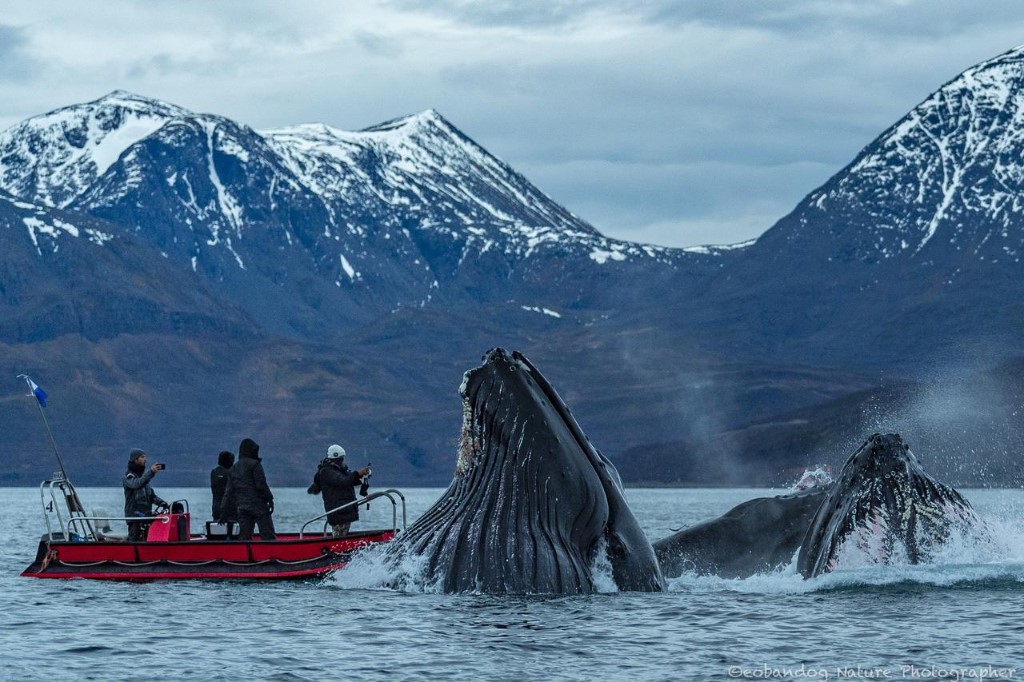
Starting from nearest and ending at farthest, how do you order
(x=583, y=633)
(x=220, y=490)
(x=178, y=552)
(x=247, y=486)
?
(x=583, y=633) < (x=247, y=486) < (x=178, y=552) < (x=220, y=490)

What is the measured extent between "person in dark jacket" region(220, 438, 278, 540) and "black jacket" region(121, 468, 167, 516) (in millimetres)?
Answer: 1303

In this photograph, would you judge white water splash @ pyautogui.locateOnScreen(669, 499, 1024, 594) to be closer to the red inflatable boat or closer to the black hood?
the red inflatable boat

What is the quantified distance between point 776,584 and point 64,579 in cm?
1279

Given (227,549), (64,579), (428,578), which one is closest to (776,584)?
(428,578)

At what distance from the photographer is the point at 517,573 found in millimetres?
19641

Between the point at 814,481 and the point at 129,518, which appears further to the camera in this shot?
the point at 129,518

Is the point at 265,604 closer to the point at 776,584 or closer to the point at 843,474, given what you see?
the point at 776,584

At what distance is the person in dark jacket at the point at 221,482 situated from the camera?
2792cm

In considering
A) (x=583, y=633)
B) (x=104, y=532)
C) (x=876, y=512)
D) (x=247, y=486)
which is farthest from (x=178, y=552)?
(x=876, y=512)

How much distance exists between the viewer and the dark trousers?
2750 cm

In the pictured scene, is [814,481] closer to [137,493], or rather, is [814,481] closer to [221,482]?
[221,482]

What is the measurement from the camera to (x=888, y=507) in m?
20.7

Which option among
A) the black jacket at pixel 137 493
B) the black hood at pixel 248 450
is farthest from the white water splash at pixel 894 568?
the black jacket at pixel 137 493

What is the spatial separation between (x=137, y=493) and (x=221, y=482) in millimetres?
1324
